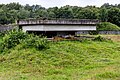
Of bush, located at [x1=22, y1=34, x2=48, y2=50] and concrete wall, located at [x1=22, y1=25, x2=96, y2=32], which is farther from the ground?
concrete wall, located at [x1=22, y1=25, x2=96, y2=32]

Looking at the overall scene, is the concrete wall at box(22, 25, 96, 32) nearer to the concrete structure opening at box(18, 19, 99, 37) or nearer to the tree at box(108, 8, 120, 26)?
the concrete structure opening at box(18, 19, 99, 37)

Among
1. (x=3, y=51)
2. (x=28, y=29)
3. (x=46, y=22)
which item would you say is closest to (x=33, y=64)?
(x=3, y=51)

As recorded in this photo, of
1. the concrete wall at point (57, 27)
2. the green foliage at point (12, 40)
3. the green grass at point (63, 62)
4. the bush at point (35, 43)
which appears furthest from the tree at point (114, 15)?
the bush at point (35, 43)

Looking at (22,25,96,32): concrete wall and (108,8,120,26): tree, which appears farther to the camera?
(108,8,120,26): tree

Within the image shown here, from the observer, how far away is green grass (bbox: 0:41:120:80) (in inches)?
458

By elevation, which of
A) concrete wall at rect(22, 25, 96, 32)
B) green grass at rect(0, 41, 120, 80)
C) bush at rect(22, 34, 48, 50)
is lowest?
green grass at rect(0, 41, 120, 80)

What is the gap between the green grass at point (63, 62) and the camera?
38.2 ft

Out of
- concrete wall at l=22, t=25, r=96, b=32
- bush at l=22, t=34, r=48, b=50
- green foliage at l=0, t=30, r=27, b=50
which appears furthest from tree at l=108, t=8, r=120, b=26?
bush at l=22, t=34, r=48, b=50

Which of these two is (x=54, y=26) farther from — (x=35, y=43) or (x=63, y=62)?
(x=63, y=62)

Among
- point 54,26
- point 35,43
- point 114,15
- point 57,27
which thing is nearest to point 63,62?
point 35,43

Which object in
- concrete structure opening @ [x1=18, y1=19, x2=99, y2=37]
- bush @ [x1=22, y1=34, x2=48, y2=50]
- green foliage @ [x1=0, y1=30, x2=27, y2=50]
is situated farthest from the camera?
concrete structure opening @ [x1=18, y1=19, x2=99, y2=37]

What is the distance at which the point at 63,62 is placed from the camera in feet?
46.4

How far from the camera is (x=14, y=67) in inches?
536

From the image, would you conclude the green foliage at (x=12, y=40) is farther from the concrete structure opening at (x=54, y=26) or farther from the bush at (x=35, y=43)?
the concrete structure opening at (x=54, y=26)
